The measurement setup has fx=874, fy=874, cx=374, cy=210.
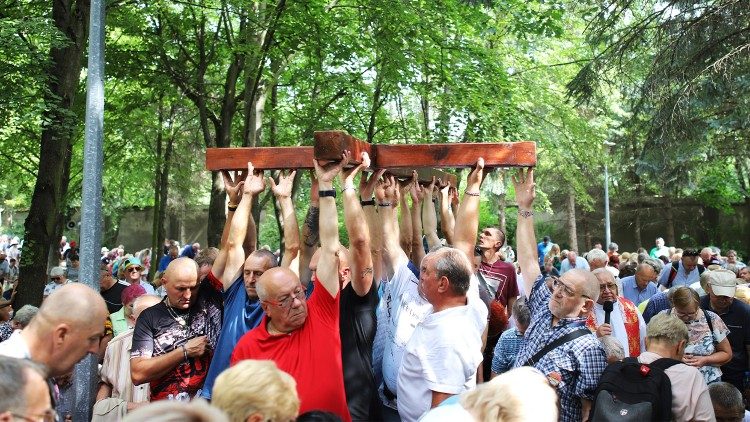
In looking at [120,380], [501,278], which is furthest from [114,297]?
[501,278]

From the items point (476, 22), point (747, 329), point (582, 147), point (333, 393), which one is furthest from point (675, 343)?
point (582, 147)

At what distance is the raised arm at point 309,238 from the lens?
266 inches

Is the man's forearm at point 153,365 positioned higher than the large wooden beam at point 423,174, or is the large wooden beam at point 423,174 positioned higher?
the large wooden beam at point 423,174

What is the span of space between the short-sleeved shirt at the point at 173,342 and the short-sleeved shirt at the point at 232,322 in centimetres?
15

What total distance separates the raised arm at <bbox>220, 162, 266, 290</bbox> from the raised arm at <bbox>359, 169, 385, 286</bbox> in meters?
0.74

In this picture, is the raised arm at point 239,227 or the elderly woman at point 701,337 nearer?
the raised arm at point 239,227

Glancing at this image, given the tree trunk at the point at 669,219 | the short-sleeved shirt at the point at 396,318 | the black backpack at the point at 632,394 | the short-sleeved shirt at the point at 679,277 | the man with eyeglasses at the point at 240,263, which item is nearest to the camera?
the black backpack at the point at 632,394

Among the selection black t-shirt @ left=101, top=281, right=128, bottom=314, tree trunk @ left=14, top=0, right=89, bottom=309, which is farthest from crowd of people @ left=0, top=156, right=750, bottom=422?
tree trunk @ left=14, top=0, right=89, bottom=309

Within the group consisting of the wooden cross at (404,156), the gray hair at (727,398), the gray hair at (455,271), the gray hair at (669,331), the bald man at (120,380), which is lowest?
the gray hair at (727,398)

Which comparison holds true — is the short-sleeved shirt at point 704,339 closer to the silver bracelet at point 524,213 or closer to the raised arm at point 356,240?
the silver bracelet at point 524,213

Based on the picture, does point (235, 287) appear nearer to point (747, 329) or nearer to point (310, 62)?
point (747, 329)

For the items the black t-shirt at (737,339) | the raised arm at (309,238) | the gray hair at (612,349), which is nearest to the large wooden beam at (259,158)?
the raised arm at (309,238)

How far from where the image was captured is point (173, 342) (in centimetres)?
575

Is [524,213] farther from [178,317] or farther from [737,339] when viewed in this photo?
[737,339]
